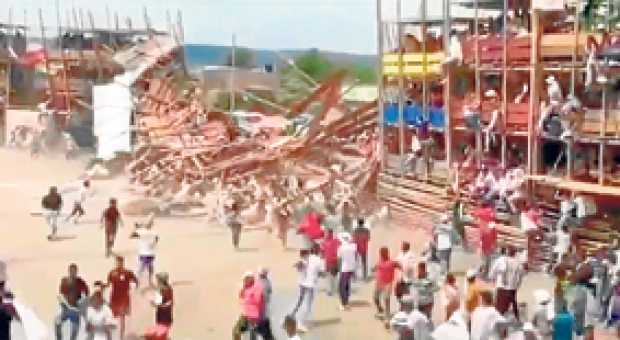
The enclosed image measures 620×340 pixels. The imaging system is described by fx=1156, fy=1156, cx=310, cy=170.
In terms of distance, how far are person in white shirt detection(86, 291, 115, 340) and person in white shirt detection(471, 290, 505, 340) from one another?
443 centimetres

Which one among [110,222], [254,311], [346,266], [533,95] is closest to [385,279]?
[346,266]

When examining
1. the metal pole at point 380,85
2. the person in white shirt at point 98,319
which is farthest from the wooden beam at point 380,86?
the person in white shirt at point 98,319

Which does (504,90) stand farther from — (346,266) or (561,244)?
(346,266)

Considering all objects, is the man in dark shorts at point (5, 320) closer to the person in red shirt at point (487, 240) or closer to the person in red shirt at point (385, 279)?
the person in red shirt at point (385, 279)

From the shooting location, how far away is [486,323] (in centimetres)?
1254

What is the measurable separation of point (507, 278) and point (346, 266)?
2776 mm

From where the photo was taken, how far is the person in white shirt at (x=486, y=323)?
41.1 feet

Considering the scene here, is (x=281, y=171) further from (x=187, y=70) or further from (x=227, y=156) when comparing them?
(x=187, y=70)

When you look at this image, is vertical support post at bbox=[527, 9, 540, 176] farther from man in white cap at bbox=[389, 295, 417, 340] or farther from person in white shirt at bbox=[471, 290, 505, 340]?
person in white shirt at bbox=[471, 290, 505, 340]

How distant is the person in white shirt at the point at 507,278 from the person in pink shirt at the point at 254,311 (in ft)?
10.0

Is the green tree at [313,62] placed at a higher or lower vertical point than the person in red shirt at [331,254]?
higher

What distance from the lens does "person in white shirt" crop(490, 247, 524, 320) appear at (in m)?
15.1

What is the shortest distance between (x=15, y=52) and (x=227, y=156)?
28393mm

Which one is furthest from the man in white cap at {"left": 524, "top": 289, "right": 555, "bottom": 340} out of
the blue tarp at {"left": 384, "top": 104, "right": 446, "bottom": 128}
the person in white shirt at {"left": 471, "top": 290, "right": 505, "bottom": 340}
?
the blue tarp at {"left": 384, "top": 104, "right": 446, "bottom": 128}
